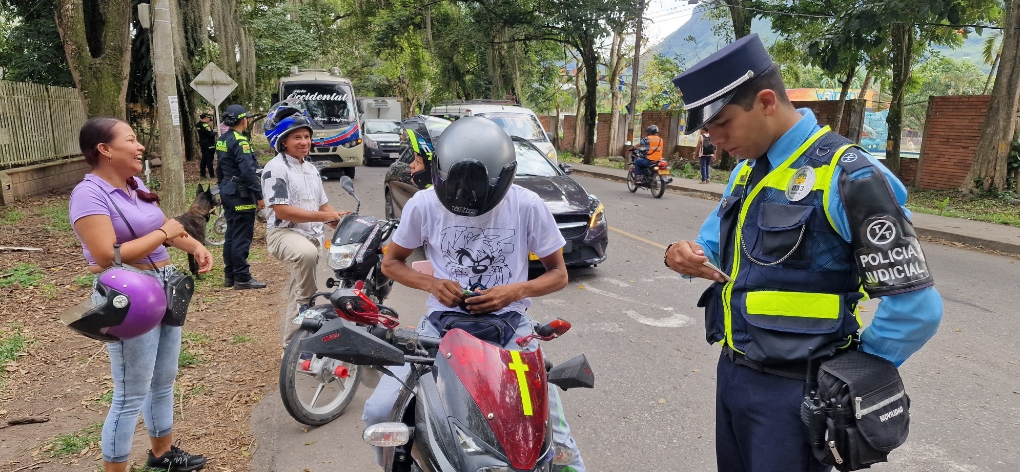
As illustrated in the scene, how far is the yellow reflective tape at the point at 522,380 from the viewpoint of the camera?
6.32ft

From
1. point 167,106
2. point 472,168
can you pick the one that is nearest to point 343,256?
point 472,168

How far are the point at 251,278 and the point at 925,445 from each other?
20.5ft

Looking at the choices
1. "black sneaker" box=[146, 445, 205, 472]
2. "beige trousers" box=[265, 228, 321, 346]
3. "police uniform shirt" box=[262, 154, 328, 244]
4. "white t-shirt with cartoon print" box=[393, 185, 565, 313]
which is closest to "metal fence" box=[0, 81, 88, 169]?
"police uniform shirt" box=[262, 154, 328, 244]

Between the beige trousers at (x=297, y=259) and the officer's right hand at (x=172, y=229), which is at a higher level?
the officer's right hand at (x=172, y=229)

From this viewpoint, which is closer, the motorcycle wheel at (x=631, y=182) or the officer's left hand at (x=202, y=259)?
the officer's left hand at (x=202, y=259)

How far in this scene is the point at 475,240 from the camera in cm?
265

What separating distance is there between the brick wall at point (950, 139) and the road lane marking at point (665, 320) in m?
12.5

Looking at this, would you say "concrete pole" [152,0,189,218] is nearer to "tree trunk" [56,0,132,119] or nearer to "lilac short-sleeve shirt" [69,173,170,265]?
"tree trunk" [56,0,132,119]

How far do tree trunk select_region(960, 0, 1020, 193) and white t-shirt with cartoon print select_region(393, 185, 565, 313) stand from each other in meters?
13.8

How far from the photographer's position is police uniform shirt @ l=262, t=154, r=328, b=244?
180 inches

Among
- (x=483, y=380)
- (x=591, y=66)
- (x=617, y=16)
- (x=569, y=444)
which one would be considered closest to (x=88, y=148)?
(x=483, y=380)

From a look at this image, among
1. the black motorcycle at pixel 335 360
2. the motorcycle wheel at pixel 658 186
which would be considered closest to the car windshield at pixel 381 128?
the motorcycle wheel at pixel 658 186

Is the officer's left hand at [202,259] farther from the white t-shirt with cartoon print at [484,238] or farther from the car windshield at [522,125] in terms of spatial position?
the car windshield at [522,125]

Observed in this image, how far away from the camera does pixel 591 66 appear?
25094 millimetres
